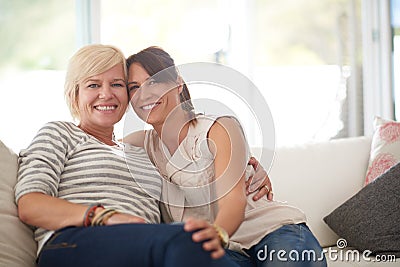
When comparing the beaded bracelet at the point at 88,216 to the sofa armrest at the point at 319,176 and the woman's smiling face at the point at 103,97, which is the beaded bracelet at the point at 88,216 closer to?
the woman's smiling face at the point at 103,97

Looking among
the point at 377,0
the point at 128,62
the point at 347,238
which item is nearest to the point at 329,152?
the point at 347,238

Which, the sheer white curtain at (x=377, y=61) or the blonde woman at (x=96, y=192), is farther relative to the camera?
the sheer white curtain at (x=377, y=61)

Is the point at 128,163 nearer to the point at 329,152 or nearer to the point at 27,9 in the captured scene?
the point at 329,152

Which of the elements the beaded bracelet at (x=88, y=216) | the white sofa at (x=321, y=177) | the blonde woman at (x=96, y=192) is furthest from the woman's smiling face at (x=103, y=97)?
the white sofa at (x=321, y=177)

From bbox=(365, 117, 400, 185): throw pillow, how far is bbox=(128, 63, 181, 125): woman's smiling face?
3.50 feet

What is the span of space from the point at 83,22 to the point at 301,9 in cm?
144

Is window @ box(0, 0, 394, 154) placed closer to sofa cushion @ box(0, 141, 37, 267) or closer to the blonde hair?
the blonde hair

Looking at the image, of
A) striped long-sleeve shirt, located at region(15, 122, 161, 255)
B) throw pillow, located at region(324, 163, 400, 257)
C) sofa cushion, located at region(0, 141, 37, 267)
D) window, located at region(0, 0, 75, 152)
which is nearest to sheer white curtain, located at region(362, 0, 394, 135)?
throw pillow, located at region(324, 163, 400, 257)

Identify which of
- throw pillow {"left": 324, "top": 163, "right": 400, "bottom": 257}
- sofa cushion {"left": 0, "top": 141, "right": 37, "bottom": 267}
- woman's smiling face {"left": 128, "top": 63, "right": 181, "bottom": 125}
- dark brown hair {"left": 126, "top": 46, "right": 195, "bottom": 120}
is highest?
dark brown hair {"left": 126, "top": 46, "right": 195, "bottom": 120}

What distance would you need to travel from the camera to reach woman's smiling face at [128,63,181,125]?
1950mm

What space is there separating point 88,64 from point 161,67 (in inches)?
8.9

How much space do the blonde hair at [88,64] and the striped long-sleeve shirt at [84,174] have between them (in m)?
0.12

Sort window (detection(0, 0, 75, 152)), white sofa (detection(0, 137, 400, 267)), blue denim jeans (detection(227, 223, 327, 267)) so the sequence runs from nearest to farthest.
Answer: blue denim jeans (detection(227, 223, 327, 267)) < white sofa (detection(0, 137, 400, 267)) < window (detection(0, 0, 75, 152))

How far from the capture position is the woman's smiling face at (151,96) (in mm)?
Result: 1950
